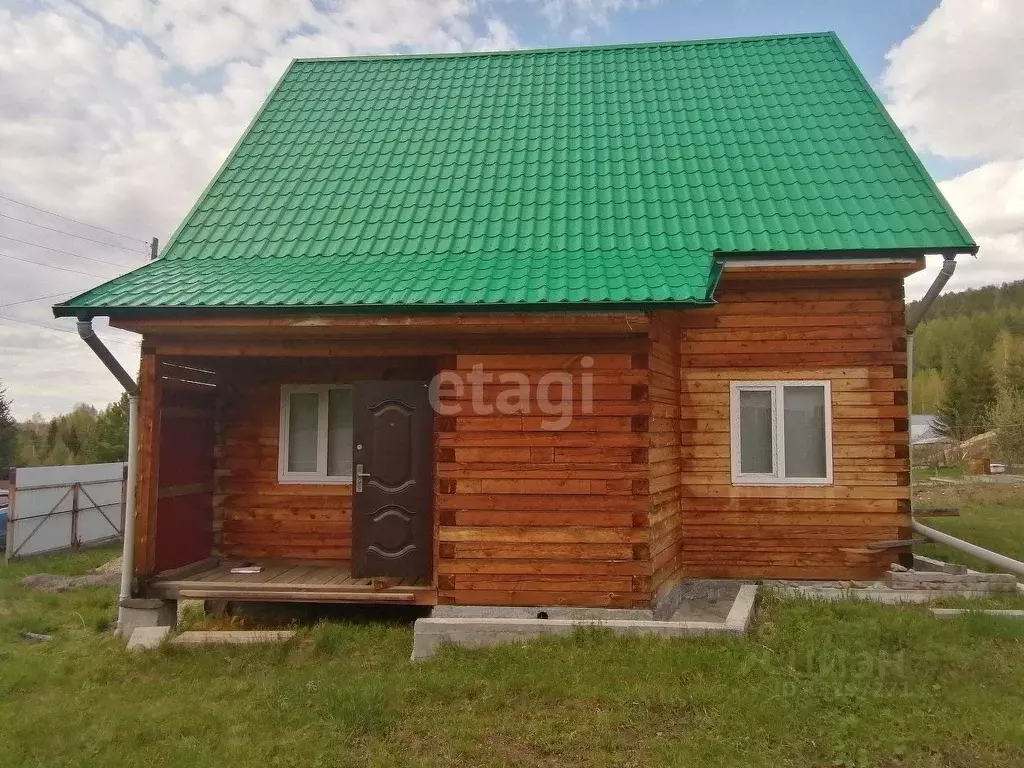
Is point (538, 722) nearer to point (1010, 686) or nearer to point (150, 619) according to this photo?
point (1010, 686)

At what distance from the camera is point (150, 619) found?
20.2 ft

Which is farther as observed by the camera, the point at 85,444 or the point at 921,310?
the point at 85,444

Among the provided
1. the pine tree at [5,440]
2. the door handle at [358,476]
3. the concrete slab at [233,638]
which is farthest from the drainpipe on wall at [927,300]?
the pine tree at [5,440]

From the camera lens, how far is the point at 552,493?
19.2 ft

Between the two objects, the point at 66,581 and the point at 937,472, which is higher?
the point at 937,472

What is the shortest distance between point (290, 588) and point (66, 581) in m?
5.71

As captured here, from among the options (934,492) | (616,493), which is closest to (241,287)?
(616,493)

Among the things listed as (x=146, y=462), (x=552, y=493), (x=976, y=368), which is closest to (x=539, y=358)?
(x=552, y=493)

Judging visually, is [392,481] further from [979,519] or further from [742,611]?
[979,519]

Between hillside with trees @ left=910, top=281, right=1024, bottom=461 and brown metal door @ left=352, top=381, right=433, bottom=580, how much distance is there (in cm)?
565

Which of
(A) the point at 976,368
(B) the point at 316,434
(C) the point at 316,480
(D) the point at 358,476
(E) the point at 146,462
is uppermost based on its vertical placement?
(A) the point at 976,368

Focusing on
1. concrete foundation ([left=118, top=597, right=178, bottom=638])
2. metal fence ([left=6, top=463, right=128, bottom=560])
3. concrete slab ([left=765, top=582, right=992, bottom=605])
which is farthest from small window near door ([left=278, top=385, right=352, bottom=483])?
metal fence ([left=6, top=463, right=128, bottom=560])

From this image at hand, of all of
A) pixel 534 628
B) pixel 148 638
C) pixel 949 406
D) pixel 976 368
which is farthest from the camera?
pixel 949 406

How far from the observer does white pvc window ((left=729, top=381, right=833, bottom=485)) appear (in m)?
6.84
